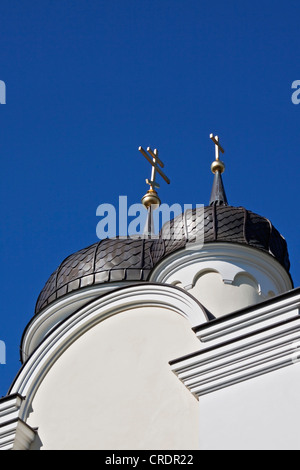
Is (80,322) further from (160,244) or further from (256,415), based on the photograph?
(160,244)

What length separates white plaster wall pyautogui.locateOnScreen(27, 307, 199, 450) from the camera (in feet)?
25.6

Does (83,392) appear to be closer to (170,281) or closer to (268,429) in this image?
(268,429)

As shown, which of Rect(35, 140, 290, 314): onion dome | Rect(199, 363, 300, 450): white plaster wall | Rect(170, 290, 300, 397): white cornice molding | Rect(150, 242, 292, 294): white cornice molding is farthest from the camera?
Rect(35, 140, 290, 314): onion dome

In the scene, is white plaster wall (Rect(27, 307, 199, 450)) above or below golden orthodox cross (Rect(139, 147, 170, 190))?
below

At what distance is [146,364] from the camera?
8.30m

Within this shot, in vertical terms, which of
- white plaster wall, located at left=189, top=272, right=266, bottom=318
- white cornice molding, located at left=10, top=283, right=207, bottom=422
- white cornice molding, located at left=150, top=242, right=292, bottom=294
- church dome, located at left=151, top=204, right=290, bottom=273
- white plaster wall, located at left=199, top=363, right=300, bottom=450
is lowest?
white plaster wall, located at left=199, top=363, right=300, bottom=450

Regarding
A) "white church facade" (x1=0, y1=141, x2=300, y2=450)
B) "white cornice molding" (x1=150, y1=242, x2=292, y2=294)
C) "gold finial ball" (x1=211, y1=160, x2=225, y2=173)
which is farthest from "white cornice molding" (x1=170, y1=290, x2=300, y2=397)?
"gold finial ball" (x1=211, y1=160, x2=225, y2=173)

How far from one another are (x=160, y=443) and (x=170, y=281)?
3.98m

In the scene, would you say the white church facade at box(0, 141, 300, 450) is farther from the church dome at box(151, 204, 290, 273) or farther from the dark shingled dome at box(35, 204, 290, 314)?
the dark shingled dome at box(35, 204, 290, 314)

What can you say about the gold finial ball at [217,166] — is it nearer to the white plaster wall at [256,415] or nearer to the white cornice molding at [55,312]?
the white cornice molding at [55,312]

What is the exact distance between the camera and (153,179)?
53.5 feet

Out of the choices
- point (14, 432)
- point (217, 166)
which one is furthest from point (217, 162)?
point (14, 432)

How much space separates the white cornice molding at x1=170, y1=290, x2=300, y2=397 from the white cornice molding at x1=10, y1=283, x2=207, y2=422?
86 cm

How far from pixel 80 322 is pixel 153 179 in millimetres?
7515
